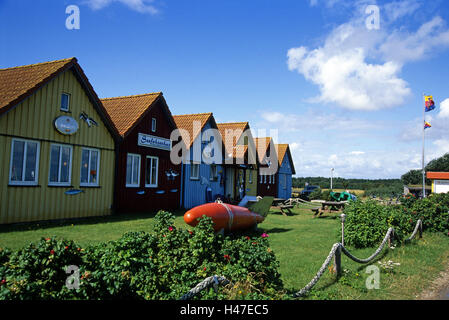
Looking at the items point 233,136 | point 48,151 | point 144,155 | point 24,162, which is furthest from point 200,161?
point 24,162

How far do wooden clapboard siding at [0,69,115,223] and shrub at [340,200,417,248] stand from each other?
989cm

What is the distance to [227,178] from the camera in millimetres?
27234

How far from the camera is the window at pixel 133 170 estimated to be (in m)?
17.1

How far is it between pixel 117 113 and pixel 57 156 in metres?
5.74

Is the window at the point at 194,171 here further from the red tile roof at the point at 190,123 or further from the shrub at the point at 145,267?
the shrub at the point at 145,267

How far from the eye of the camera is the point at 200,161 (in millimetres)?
23312

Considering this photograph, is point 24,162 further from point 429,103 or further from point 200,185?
point 429,103

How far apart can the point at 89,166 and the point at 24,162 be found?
2.93 m

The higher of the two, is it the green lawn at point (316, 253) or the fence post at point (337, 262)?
the fence post at point (337, 262)

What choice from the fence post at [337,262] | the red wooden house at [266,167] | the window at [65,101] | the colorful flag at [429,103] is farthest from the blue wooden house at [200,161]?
the colorful flag at [429,103]

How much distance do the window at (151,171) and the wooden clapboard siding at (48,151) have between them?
2.68m

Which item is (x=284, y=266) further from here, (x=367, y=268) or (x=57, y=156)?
(x=57, y=156)

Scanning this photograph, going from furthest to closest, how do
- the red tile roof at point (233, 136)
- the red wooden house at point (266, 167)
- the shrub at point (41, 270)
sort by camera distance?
the red wooden house at point (266, 167)
the red tile roof at point (233, 136)
the shrub at point (41, 270)
